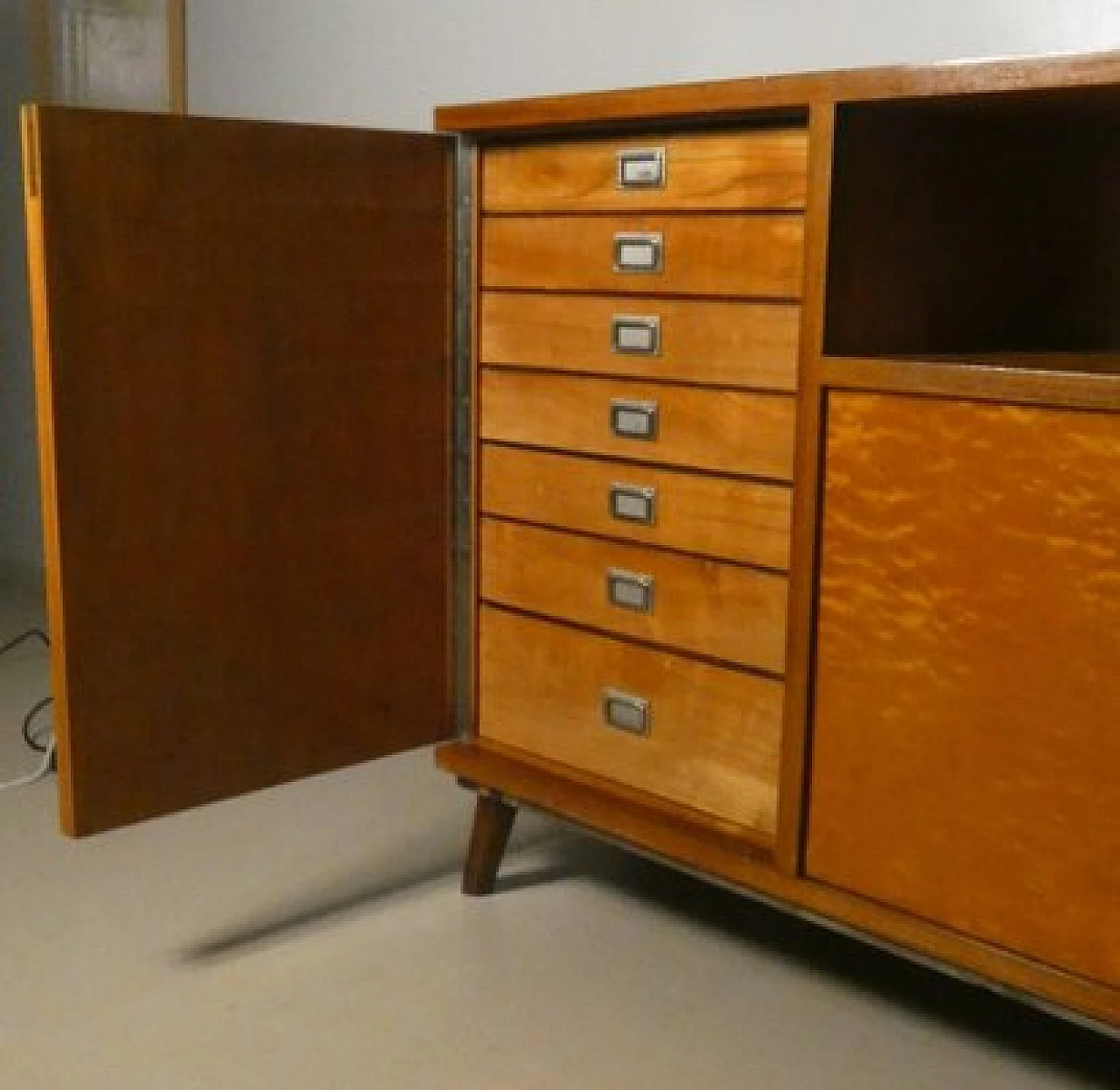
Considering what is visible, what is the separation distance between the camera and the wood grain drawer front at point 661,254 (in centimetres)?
128

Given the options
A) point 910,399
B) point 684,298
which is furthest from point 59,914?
point 910,399

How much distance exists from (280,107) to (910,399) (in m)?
1.56

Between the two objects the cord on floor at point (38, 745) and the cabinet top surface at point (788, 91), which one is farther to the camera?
the cord on floor at point (38, 745)

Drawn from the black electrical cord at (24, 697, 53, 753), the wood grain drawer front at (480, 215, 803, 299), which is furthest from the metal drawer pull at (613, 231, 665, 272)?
the black electrical cord at (24, 697, 53, 753)

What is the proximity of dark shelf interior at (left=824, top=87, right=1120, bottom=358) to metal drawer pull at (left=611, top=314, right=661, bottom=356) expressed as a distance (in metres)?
0.19

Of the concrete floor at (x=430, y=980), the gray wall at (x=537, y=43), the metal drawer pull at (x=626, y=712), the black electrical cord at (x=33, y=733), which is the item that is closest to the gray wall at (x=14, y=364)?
the gray wall at (x=537, y=43)

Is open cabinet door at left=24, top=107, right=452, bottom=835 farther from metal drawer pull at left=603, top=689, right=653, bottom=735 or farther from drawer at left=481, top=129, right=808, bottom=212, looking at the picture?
metal drawer pull at left=603, top=689, right=653, bottom=735

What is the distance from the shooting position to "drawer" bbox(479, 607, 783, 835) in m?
1.37

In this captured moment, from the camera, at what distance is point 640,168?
54.0 inches

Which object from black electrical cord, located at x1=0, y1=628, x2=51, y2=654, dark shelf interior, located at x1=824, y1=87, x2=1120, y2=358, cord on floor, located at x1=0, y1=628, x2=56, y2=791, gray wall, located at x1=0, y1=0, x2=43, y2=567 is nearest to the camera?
dark shelf interior, located at x1=824, y1=87, x2=1120, y2=358

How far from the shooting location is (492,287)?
5.06ft

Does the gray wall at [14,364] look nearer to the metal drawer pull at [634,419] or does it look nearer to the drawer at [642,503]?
the drawer at [642,503]

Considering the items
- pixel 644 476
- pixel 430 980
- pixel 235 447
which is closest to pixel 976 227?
pixel 644 476

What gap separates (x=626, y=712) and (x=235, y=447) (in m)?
0.44
